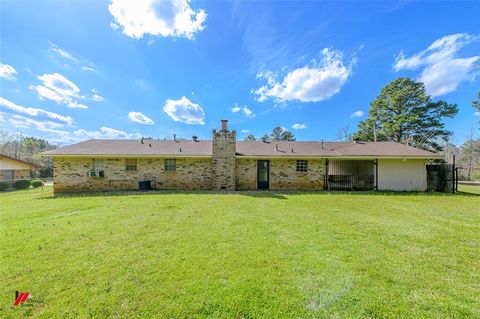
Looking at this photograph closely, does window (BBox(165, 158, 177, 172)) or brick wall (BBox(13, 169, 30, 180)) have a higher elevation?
window (BBox(165, 158, 177, 172))

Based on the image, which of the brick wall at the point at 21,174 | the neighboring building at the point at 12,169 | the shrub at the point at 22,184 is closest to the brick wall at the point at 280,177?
the shrub at the point at 22,184

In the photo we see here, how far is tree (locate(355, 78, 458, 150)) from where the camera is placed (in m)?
26.8

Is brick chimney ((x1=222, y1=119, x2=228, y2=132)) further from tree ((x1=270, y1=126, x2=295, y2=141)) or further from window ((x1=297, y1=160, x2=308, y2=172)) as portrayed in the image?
tree ((x1=270, y1=126, x2=295, y2=141))

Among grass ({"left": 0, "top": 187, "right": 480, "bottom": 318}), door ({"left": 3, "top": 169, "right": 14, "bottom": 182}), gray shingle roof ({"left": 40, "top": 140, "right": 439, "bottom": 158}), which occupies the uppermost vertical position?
gray shingle roof ({"left": 40, "top": 140, "right": 439, "bottom": 158})

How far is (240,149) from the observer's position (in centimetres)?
1433

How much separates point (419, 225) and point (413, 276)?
3658mm

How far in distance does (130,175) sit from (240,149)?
298 inches

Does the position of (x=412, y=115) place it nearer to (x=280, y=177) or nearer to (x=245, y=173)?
(x=280, y=177)

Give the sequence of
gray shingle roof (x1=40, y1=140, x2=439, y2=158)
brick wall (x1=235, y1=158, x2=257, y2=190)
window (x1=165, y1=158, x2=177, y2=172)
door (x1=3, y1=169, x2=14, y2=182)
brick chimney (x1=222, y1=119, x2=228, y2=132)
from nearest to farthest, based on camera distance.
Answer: gray shingle roof (x1=40, y1=140, x2=439, y2=158) → brick chimney (x1=222, y1=119, x2=228, y2=132) → window (x1=165, y1=158, x2=177, y2=172) → brick wall (x1=235, y1=158, x2=257, y2=190) → door (x1=3, y1=169, x2=14, y2=182)

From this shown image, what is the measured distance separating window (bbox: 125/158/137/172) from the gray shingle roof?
530mm

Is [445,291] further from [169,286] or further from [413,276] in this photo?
[169,286]

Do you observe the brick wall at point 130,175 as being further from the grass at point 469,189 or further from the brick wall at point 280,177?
the grass at point 469,189
